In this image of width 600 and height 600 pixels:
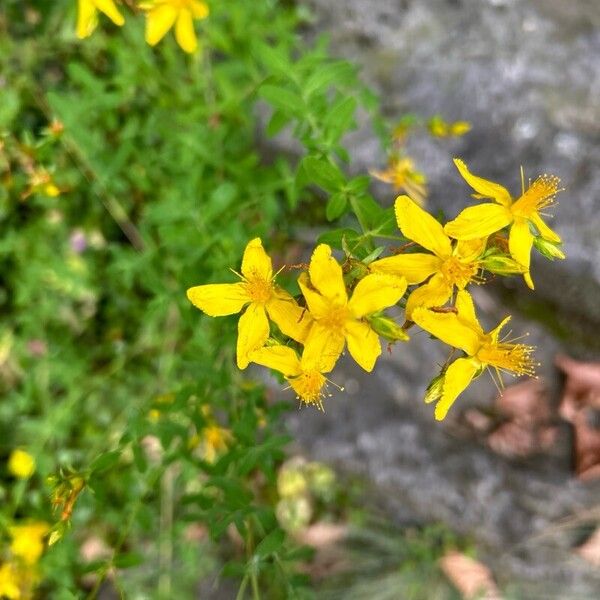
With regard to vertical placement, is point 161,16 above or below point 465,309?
above

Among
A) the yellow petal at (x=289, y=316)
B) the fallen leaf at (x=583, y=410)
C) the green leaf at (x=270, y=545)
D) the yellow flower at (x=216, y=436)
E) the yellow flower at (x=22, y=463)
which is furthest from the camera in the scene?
the yellow flower at (x=22, y=463)

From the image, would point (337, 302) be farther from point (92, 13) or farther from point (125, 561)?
point (92, 13)

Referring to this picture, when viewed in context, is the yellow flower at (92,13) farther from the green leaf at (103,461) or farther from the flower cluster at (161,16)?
the green leaf at (103,461)

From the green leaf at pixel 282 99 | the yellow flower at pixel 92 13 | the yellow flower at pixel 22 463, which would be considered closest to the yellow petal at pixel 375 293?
the green leaf at pixel 282 99

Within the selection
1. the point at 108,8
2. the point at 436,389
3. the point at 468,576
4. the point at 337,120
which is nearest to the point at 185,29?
the point at 108,8

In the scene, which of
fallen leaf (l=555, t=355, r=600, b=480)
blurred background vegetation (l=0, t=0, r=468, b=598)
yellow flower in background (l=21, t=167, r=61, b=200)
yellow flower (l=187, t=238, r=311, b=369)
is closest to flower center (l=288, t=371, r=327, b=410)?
yellow flower (l=187, t=238, r=311, b=369)

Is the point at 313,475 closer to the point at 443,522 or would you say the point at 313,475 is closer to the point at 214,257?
the point at 443,522
